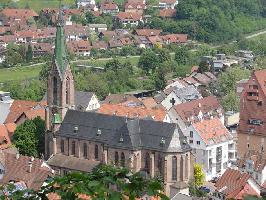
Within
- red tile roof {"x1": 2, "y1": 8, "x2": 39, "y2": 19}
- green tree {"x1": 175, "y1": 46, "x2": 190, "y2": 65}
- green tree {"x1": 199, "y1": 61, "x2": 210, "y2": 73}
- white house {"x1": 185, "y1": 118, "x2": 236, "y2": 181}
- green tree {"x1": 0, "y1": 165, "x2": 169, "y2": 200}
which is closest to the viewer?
green tree {"x1": 0, "y1": 165, "x2": 169, "y2": 200}

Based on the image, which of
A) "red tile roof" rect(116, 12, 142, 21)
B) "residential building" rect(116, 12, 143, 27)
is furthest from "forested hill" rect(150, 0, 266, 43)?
"red tile roof" rect(116, 12, 142, 21)

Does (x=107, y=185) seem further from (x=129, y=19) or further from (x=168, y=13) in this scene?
(x=168, y=13)

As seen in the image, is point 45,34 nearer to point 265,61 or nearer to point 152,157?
point 265,61

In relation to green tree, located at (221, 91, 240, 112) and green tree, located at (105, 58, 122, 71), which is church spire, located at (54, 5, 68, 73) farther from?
green tree, located at (105, 58, 122, 71)

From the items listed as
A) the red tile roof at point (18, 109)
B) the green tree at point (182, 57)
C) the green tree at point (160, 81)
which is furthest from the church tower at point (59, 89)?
the green tree at point (182, 57)

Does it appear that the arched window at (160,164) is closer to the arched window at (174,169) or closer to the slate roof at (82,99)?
the arched window at (174,169)

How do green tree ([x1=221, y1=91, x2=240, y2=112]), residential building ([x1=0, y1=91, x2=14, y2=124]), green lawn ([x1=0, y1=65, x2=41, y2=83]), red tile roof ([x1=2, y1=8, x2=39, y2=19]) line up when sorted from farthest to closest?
red tile roof ([x1=2, y1=8, x2=39, y2=19]) → green lawn ([x1=0, y1=65, x2=41, y2=83]) → green tree ([x1=221, y1=91, x2=240, y2=112]) → residential building ([x1=0, y1=91, x2=14, y2=124])

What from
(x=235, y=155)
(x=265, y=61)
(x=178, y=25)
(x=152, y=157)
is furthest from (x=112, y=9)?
(x=152, y=157)

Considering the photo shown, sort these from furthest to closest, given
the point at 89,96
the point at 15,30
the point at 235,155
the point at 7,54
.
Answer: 1. the point at 15,30
2. the point at 7,54
3. the point at 89,96
4. the point at 235,155
